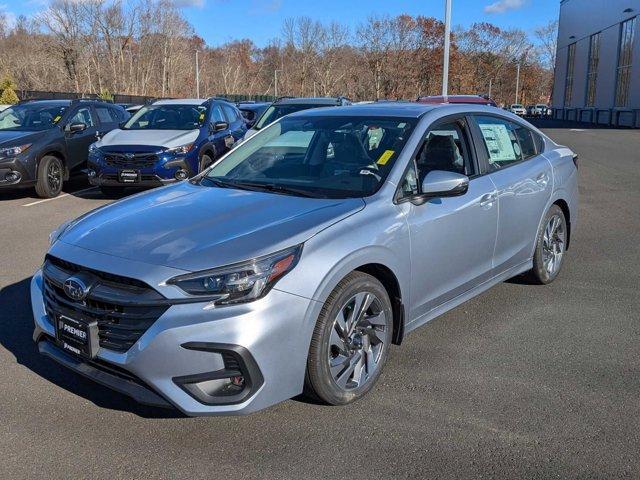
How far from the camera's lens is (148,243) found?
3295mm

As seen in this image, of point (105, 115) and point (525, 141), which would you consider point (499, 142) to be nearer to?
point (525, 141)

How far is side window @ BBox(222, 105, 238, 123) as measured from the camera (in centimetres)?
1271

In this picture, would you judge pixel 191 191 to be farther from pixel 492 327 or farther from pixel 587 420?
pixel 587 420

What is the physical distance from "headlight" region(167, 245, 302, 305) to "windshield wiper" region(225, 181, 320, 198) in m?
0.96

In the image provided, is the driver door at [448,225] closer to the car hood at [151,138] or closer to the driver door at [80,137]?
the car hood at [151,138]

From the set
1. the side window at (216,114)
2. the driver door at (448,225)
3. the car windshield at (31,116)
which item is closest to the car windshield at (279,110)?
the side window at (216,114)

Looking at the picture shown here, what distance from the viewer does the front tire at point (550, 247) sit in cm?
551

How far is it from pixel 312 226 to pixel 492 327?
2136 millimetres

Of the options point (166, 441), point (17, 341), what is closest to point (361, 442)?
point (166, 441)

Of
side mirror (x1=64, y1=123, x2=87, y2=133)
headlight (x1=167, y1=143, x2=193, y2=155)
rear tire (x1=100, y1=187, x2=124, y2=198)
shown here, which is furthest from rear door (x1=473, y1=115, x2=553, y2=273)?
side mirror (x1=64, y1=123, x2=87, y2=133)

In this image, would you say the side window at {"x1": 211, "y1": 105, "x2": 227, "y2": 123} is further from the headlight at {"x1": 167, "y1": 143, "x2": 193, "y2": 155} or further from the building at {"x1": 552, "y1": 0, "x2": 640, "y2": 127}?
the building at {"x1": 552, "y1": 0, "x2": 640, "y2": 127}

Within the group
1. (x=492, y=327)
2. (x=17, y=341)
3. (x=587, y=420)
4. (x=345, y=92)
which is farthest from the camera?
(x=345, y=92)

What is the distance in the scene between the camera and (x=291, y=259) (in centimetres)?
315

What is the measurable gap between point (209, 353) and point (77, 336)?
77 centimetres
